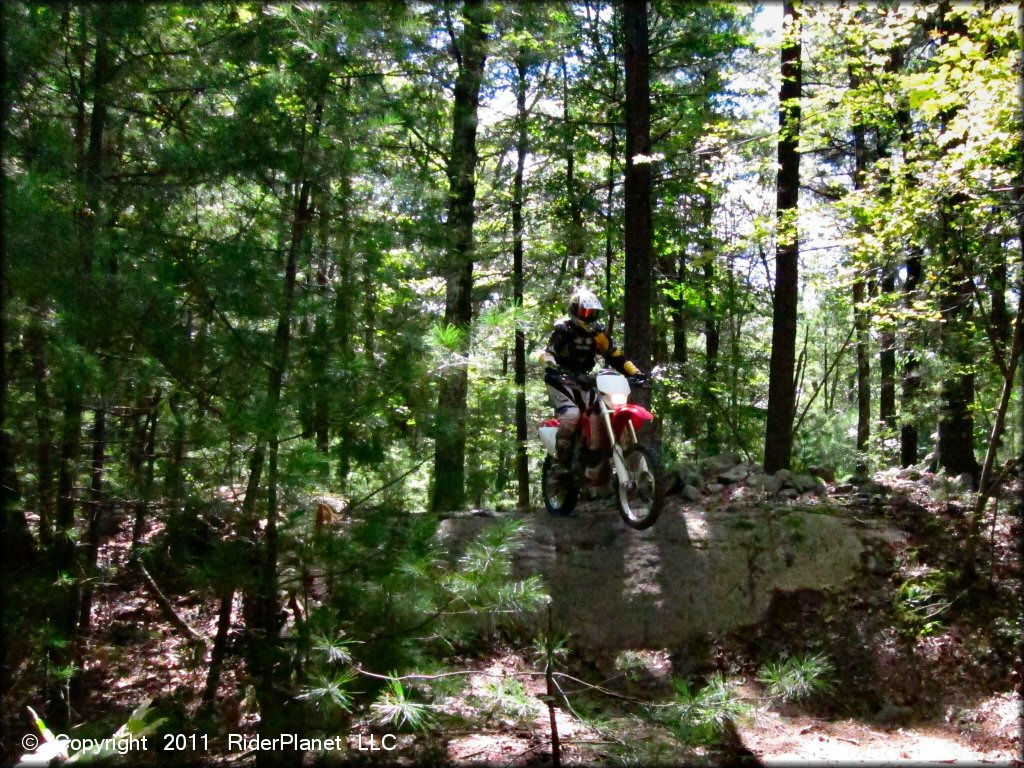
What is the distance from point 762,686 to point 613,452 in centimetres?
219

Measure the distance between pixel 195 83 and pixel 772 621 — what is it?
6.04 m

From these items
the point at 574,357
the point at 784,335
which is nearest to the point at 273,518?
the point at 574,357

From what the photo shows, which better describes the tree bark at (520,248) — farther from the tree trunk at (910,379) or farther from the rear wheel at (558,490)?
the tree trunk at (910,379)

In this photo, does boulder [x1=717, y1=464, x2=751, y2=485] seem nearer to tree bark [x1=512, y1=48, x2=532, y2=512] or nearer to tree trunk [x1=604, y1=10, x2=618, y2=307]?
tree bark [x1=512, y1=48, x2=532, y2=512]

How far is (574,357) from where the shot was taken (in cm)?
702

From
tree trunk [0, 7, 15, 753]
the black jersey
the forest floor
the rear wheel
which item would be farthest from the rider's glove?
tree trunk [0, 7, 15, 753]

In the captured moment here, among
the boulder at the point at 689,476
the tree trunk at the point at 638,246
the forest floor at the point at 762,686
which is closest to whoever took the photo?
the forest floor at the point at 762,686

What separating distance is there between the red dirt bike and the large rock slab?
54 centimetres

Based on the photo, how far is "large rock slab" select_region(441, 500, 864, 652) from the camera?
6.33m

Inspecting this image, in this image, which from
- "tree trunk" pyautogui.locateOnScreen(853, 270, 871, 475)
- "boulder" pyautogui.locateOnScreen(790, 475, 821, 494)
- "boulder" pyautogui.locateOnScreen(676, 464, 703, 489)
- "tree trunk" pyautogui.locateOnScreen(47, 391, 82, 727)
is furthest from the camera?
"tree trunk" pyautogui.locateOnScreen(853, 270, 871, 475)

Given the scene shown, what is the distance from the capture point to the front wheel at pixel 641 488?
589 cm

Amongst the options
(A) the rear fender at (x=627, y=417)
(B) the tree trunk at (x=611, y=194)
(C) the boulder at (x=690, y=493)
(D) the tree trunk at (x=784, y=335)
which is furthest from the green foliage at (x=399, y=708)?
Answer: (B) the tree trunk at (x=611, y=194)

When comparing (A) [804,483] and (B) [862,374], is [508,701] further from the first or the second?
(B) [862,374]

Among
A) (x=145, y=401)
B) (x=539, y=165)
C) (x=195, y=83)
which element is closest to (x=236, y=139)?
(x=195, y=83)
